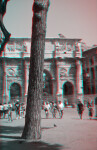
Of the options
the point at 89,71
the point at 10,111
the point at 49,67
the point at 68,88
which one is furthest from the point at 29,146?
the point at 68,88

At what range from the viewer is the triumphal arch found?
26.9m

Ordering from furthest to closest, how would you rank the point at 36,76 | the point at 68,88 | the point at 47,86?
the point at 68,88, the point at 47,86, the point at 36,76

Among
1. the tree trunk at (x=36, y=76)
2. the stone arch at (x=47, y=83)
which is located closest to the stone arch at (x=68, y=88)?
the stone arch at (x=47, y=83)

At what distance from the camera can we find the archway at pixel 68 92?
25.7 m

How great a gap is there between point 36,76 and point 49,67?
21559 mm

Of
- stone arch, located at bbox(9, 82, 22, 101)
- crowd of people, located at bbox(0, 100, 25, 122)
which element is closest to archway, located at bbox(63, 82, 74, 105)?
stone arch, located at bbox(9, 82, 22, 101)

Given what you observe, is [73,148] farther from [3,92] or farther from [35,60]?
[3,92]

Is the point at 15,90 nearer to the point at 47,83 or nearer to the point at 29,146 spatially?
the point at 47,83

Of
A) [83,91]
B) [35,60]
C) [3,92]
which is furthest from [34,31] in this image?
[83,91]

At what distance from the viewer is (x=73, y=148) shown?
4.88m

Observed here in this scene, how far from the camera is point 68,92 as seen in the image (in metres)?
28.9

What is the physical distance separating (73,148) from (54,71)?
75.9 feet

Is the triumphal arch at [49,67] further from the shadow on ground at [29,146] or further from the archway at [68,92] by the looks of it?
the shadow on ground at [29,146]

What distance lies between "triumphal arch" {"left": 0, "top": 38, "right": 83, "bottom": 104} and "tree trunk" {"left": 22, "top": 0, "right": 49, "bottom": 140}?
65.8 ft
